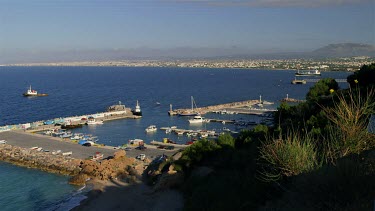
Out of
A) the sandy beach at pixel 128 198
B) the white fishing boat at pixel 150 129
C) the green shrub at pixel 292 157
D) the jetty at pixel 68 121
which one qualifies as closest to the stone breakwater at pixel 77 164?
the sandy beach at pixel 128 198

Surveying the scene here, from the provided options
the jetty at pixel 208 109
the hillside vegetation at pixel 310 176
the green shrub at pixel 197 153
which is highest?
the hillside vegetation at pixel 310 176

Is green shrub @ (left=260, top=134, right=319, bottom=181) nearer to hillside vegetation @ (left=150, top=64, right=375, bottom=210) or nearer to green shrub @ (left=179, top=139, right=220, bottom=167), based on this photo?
hillside vegetation @ (left=150, top=64, right=375, bottom=210)

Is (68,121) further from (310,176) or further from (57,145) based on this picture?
(310,176)

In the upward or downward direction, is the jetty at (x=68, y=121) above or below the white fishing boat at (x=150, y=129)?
above

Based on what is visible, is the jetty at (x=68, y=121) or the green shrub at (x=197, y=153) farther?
the jetty at (x=68, y=121)

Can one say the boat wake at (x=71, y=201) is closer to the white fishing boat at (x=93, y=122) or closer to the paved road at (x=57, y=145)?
the paved road at (x=57, y=145)

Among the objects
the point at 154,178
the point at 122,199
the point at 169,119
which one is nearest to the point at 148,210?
the point at 122,199

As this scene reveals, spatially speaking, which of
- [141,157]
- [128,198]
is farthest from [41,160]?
[128,198]

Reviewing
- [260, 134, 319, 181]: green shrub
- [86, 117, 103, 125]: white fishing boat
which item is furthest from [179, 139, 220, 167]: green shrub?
[86, 117, 103, 125]: white fishing boat
